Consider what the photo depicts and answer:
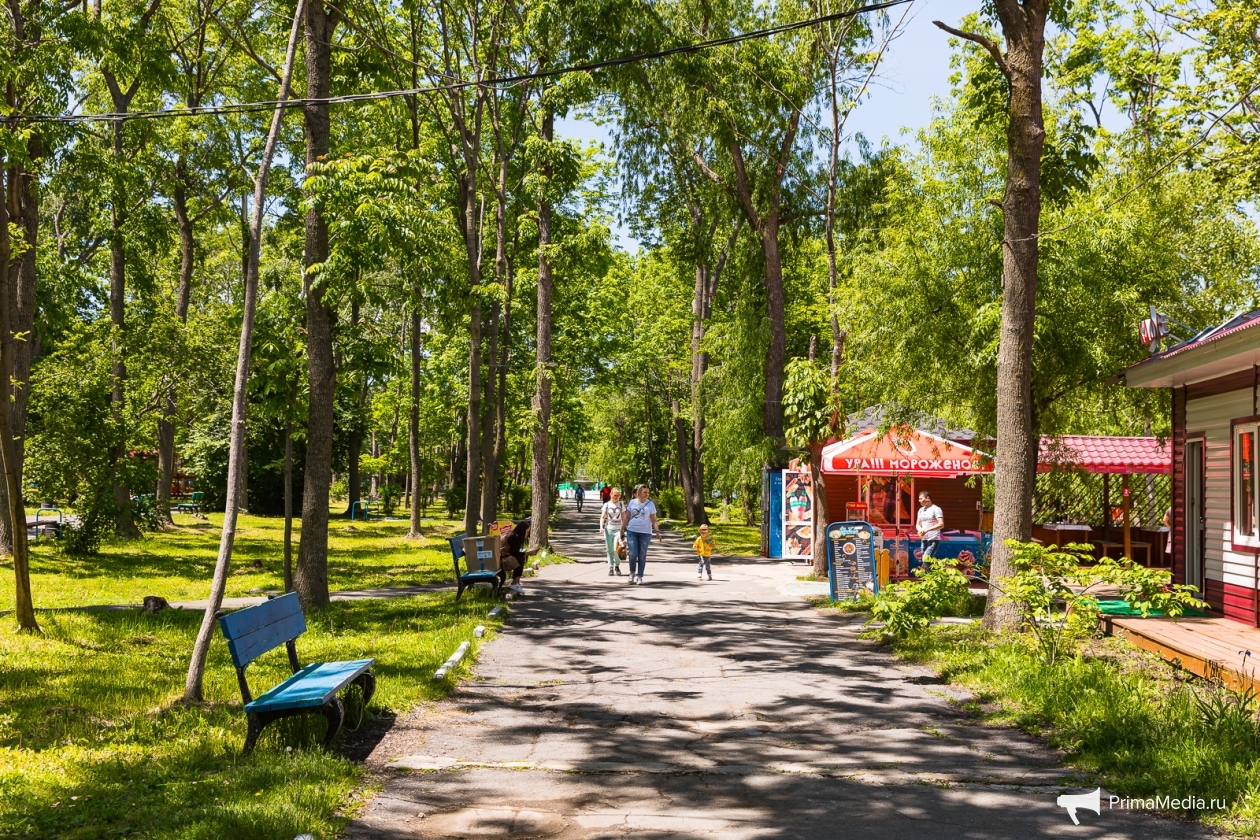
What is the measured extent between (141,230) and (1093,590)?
22.2 metres

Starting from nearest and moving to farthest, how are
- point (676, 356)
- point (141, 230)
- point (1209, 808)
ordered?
point (1209, 808)
point (141, 230)
point (676, 356)

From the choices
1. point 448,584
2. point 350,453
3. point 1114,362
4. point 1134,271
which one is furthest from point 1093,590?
point 350,453

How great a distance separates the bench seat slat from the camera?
667 cm

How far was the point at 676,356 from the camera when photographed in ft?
151

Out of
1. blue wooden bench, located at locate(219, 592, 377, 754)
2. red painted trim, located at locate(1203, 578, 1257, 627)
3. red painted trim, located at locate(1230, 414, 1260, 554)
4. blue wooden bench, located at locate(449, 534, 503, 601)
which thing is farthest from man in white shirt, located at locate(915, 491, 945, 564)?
blue wooden bench, located at locate(219, 592, 377, 754)

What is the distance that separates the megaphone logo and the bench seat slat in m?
4.64

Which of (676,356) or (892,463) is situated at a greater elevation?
(676,356)

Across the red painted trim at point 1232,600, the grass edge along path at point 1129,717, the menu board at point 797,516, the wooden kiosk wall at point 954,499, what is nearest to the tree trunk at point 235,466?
the grass edge along path at point 1129,717

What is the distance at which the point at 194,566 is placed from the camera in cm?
2017

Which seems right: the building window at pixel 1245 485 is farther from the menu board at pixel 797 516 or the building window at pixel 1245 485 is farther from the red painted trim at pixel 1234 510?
the menu board at pixel 797 516

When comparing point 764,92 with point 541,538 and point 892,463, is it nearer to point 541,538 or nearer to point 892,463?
point 892,463

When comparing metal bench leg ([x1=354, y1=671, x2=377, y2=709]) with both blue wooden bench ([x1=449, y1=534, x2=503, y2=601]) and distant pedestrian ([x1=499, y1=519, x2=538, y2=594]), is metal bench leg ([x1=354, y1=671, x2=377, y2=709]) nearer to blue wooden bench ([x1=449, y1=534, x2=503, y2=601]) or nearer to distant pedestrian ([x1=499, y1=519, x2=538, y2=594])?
blue wooden bench ([x1=449, y1=534, x2=503, y2=601])

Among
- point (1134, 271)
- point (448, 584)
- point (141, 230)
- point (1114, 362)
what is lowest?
point (448, 584)

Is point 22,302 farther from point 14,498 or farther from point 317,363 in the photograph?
point 14,498
